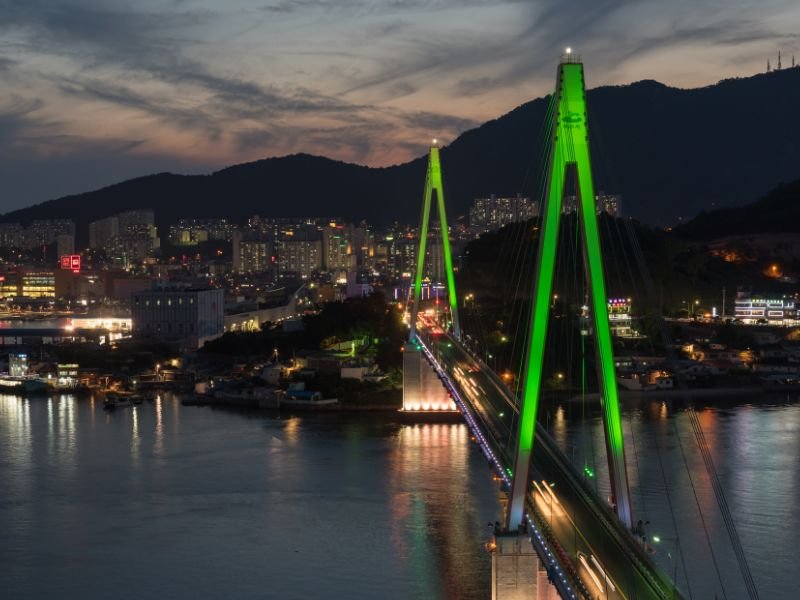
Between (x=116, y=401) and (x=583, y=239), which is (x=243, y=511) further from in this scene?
(x=116, y=401)

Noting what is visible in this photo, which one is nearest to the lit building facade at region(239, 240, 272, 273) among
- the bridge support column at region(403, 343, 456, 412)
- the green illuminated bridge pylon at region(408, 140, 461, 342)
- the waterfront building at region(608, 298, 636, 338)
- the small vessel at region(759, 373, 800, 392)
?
the waterfront building at region(608, 298, 636, 338)

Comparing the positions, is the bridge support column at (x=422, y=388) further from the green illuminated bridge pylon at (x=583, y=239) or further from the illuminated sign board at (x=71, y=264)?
the illuminated sign board at (x=71, y=264)

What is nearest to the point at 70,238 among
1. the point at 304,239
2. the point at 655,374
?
the point at 304,239

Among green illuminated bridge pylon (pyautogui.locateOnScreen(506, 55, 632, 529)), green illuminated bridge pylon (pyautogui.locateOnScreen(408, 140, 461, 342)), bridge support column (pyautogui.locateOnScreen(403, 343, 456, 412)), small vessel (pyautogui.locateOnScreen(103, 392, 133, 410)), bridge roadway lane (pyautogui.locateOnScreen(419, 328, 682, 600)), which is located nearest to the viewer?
bridge roadway lane (pyautogui.locateOnScreen(419, 328, 682, 600))

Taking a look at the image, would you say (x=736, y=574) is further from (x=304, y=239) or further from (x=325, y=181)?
(x=325, y=181)

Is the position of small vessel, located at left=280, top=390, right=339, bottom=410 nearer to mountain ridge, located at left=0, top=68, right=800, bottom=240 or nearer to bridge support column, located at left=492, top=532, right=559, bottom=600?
bridge support column, located at left=492, top=532, right=559, bottom=600

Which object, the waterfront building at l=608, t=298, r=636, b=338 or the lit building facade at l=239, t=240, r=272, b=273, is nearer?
the waterfront building at l=608, t=298, r=636, b=338

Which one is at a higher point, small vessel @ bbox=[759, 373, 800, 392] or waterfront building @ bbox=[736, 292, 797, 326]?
waterfront building @ bbox=[736, 292, 797, 326]
